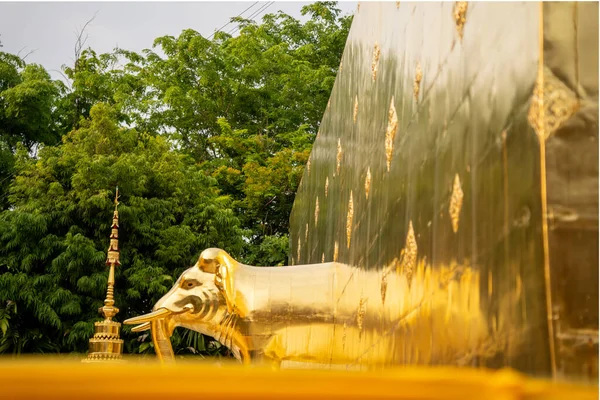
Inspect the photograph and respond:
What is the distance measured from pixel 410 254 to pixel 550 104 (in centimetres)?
150

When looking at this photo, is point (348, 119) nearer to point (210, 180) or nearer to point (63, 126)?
point (210, 180)

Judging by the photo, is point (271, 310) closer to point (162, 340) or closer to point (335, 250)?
point (335, 250)

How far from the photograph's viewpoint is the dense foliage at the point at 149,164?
14000mm

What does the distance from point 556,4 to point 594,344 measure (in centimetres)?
78

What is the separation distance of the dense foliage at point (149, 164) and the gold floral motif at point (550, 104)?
12421 millimetres

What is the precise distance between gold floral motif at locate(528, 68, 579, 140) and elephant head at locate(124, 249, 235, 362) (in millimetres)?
4445

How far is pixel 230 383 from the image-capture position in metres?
1.21

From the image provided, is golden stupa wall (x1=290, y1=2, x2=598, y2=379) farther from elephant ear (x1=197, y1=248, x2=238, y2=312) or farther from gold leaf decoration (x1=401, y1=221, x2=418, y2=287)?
elephant ear (x1=197, y1=248, x2=238, y2=312)

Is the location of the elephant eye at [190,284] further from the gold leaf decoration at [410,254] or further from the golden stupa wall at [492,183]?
the gold leaf decoration at [410,254]

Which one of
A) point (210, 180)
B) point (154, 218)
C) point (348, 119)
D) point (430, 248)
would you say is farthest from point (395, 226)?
point (210, 180)

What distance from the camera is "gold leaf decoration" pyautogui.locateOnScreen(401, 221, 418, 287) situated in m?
3.31

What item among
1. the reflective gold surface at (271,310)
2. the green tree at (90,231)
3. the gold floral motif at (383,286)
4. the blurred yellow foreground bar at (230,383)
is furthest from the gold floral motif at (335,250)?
the green tree at (90,231)

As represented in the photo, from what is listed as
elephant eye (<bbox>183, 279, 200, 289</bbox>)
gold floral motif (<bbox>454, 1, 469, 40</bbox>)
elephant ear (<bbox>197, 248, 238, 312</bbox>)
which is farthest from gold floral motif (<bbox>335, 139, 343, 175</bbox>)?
gold floral motif (<bbox>454, 1, 469, 40</bbox>)

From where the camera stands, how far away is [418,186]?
3.29 m
